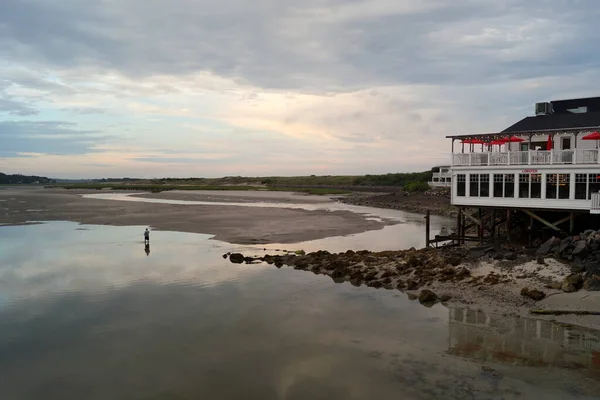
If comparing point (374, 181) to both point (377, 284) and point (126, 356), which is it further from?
point (126, 356)

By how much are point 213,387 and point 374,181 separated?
13333 centimetres

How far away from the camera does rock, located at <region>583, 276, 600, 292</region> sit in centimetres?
1825

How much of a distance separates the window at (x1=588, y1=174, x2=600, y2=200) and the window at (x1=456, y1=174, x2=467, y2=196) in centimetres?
671

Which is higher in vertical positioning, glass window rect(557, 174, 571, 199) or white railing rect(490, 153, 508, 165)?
white railing rect(490, 153, 508, 165)

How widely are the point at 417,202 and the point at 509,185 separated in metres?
49.1

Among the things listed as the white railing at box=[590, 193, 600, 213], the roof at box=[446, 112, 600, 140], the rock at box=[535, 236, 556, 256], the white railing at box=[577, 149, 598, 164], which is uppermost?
the roof at box=[446, 112, 600, 140]

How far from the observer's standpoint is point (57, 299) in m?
20.8

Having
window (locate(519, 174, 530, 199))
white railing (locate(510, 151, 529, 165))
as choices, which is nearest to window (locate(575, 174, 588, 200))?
window (locate(519, 174, 530, 199))

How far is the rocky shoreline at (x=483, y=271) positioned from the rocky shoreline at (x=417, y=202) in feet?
122

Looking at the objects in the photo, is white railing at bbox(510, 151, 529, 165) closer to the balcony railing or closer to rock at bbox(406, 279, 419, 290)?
the balcony railing

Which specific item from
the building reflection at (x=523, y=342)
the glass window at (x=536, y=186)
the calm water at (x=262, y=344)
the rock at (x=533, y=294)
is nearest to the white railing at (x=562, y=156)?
the glass window at (x=536, y=186)

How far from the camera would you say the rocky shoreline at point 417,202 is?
216 ft

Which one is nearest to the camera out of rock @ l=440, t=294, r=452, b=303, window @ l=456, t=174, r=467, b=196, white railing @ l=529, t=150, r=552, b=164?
rock @ l=440, t=294, r=452, b=303

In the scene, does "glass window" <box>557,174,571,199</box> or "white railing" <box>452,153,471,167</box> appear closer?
"glass window" <box>557,174,571,199</box>
